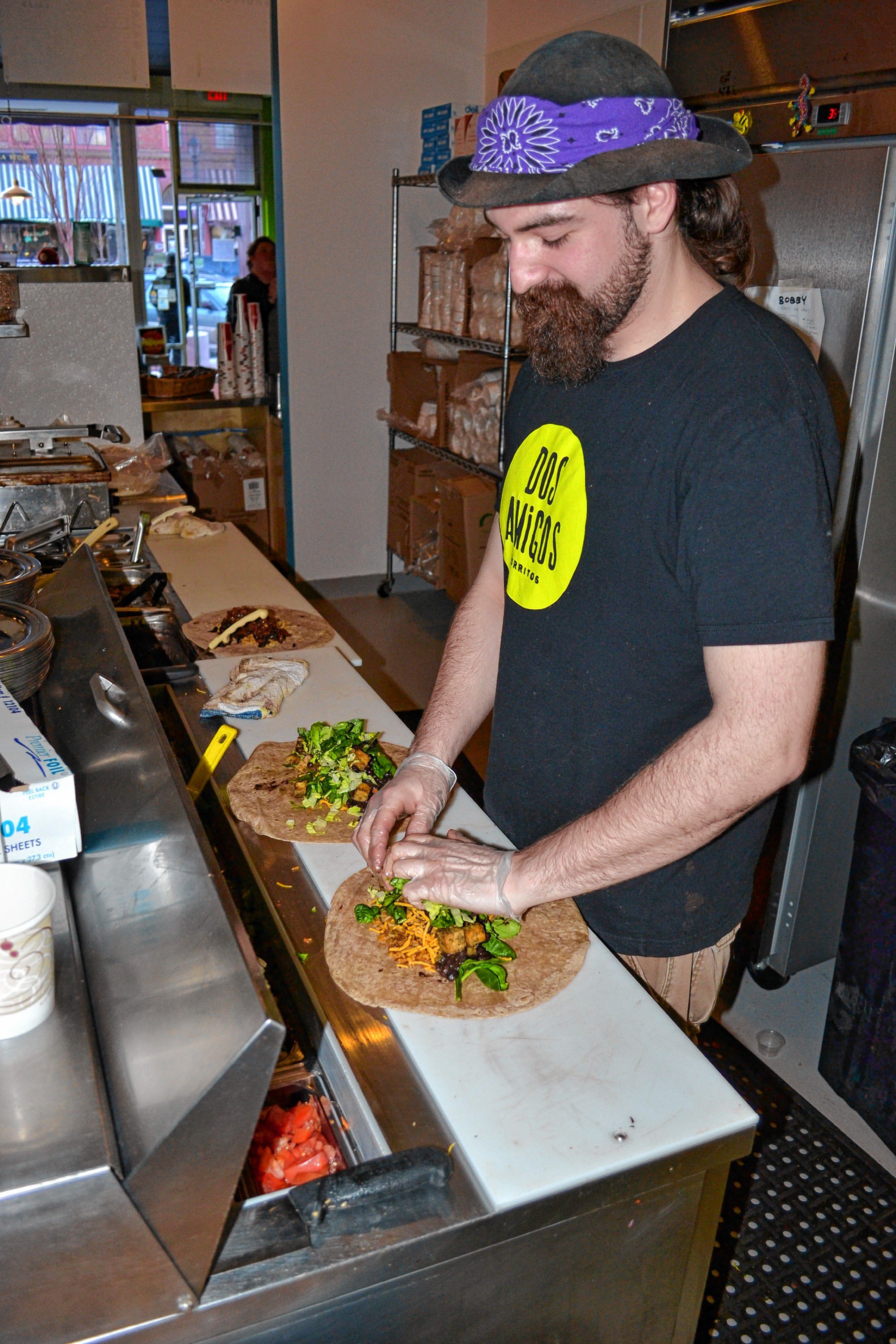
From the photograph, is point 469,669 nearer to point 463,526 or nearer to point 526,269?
point 526,269

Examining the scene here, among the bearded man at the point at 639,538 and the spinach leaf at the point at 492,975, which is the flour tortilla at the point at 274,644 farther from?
the spinach leaf at the point at 492,975

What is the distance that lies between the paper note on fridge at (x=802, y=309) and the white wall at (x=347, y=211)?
3210 millimetres

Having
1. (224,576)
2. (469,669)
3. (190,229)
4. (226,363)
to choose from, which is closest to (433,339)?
(226,363)

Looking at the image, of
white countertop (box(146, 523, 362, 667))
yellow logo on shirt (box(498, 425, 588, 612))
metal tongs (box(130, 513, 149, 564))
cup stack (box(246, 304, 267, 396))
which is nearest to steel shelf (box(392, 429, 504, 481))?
cup stack (box(246, 304, 267, 396))

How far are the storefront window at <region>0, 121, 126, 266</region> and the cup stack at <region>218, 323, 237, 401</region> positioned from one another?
0.62 meters

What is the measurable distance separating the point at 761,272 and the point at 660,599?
1.60 meters

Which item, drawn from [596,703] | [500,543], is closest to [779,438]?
[596,703]

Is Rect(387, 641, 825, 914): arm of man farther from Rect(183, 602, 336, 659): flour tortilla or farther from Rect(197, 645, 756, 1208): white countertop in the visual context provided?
Rect(183, 602, 336, 659): flour tortilla

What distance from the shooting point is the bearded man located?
107cm

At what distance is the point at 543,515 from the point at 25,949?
844 mm

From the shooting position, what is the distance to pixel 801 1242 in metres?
1.91

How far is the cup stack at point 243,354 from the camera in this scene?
Answer: 518cm

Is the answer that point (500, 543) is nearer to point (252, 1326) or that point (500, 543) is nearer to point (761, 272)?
point (252, 1326)

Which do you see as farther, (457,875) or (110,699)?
(110,699)
